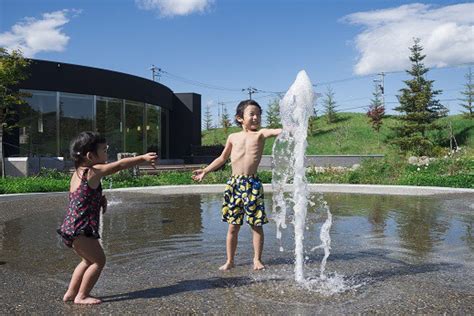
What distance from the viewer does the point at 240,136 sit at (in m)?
4.38

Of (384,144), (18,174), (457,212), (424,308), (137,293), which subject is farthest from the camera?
(384,144)

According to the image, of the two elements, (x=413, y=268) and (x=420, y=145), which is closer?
(x=413, y=268)

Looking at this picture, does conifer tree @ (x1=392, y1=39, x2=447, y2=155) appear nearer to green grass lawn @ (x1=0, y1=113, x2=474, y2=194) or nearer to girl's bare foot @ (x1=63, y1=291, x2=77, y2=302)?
green grass lawn @ (x1=0, y1=113, x2=474, y2=194)

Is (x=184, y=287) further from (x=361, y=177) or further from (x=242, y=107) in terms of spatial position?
(x=361, y=177)

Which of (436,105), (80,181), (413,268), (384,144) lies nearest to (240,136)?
(80,181)

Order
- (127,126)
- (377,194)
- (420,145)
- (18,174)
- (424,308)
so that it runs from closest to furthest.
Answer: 1. (424,308)
2. (377,194)
3. (18,174)
4. (127,126)
5. (420,145)

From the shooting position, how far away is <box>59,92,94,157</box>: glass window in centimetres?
2128

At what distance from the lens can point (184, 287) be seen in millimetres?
3627

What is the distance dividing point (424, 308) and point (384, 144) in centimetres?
3668

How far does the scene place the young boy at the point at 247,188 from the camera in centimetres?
417

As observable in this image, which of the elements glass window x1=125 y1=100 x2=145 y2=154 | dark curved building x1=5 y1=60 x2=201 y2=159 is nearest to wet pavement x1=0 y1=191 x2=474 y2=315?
dark curved building x1=5 y1=60 x2=201 y2=159

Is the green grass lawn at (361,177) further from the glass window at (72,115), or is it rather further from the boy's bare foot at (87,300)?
the boy's bare foot at (87,300)

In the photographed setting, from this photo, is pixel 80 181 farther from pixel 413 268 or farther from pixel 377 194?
pixel 377 194

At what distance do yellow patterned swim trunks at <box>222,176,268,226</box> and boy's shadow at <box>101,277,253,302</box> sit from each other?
21.7 inches
